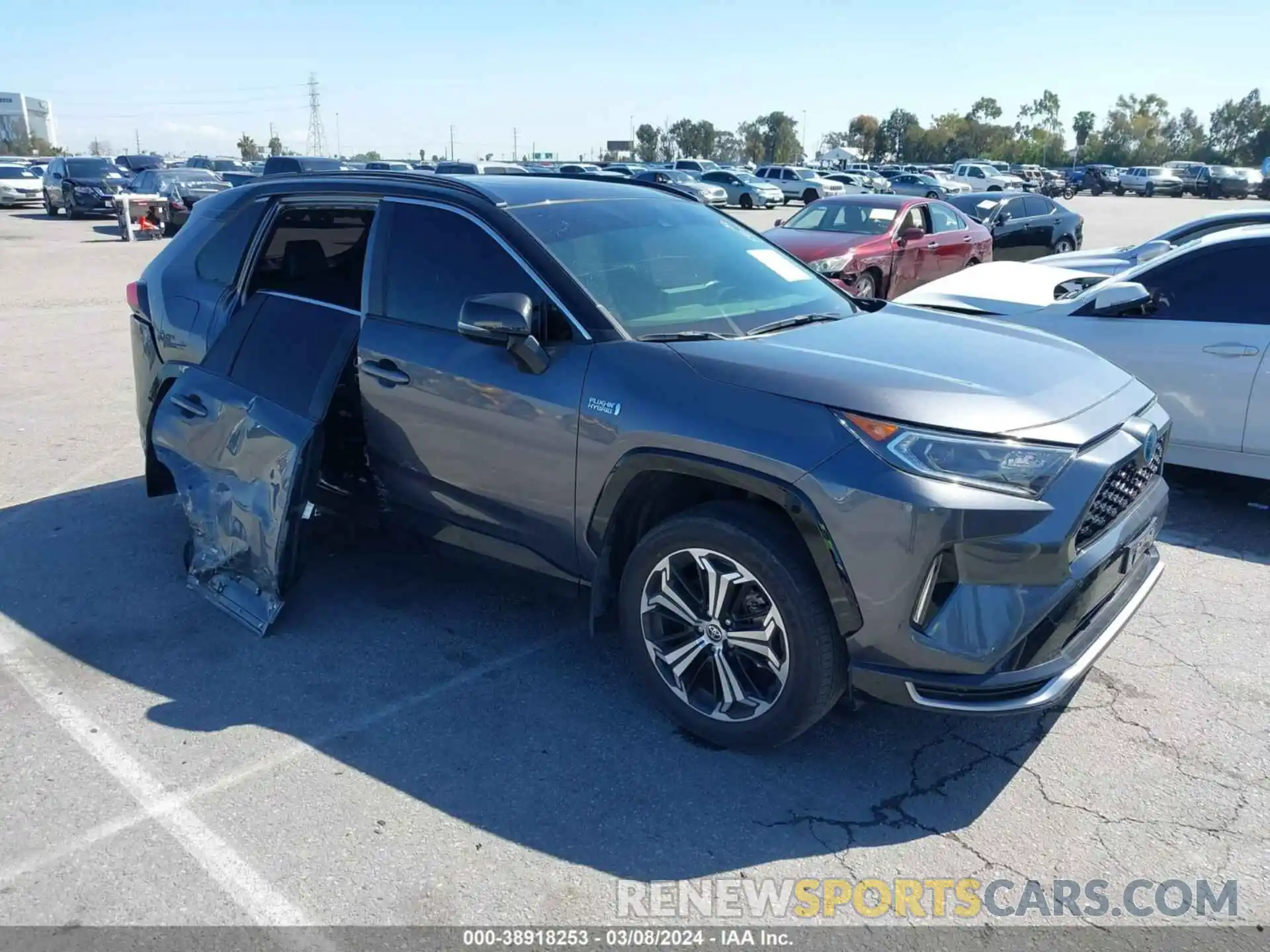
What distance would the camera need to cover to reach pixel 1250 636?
4.19 meters

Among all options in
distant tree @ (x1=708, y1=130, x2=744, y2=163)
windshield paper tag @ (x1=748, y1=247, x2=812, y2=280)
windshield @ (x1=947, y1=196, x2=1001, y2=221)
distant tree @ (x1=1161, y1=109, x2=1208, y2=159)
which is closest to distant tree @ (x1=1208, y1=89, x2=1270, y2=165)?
distant tree @ (x1=1161, y1=109, x2=1208, y2=159)

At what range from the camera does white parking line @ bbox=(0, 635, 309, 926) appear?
266cm

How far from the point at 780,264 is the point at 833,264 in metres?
7.13

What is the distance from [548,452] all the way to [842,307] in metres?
1.60

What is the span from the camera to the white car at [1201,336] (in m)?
5.46

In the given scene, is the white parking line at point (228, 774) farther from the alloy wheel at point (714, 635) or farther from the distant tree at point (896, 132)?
the distant tree at point (896, 132)

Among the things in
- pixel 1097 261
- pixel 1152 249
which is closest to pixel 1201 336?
pixel 1152 249

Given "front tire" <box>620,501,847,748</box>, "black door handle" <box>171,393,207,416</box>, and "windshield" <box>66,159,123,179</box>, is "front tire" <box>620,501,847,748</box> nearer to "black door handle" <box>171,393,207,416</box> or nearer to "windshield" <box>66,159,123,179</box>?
"black door handle" <box>171,393,207,416</box>

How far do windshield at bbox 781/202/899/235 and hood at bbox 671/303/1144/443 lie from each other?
888 centimetres

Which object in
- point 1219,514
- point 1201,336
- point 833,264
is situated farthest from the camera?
point 833,264

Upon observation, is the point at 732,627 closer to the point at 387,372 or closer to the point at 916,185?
the point at 387,372

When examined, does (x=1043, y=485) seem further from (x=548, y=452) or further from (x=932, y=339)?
(x=548, y=452)

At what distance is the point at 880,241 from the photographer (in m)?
12.1

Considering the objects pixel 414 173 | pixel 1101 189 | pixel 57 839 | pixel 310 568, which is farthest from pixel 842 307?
pixel 1101 189
